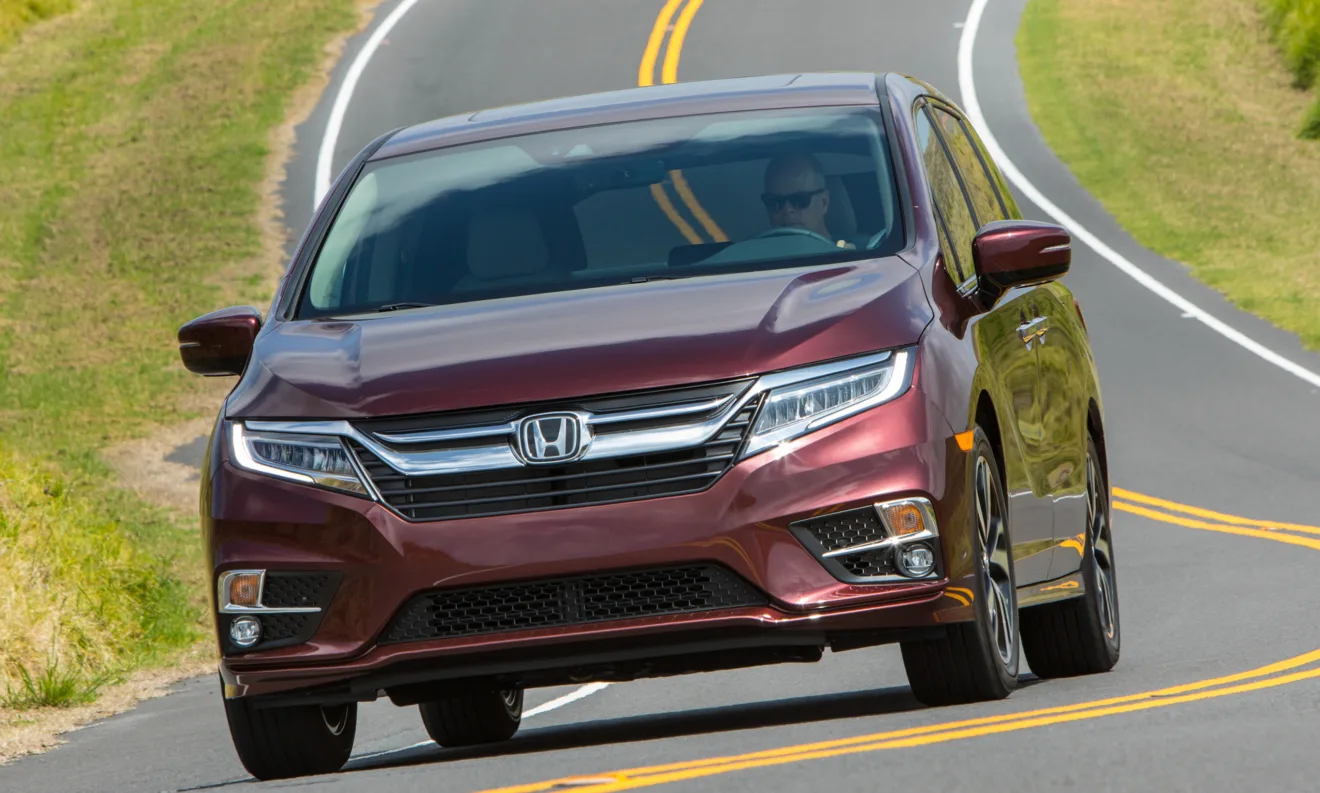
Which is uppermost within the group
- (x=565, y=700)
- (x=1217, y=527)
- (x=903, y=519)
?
(x=903, y=519)

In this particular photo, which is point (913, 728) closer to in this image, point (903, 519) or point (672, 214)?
point (903, 519)

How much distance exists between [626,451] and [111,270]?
2278 cm

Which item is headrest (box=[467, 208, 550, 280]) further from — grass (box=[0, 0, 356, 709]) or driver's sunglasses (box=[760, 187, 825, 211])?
grass (box=[0, 0, 356, 709])

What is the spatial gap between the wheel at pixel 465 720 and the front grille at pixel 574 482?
230 centimetres

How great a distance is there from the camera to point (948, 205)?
872cm

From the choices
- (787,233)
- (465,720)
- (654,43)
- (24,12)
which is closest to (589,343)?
(787,233)

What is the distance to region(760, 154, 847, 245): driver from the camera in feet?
27.4

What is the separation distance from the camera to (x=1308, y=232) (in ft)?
100

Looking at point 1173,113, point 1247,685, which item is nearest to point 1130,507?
point 1247,685

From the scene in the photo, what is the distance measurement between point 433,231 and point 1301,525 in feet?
30.0

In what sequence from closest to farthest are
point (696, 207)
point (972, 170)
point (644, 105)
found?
point (696, 207) → point (644, 105) → point (972, 170)

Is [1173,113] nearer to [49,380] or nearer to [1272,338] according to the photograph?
[1272,338]

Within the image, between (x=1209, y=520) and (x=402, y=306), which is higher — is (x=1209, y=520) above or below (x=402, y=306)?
below

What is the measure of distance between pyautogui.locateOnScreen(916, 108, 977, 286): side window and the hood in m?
0.52
